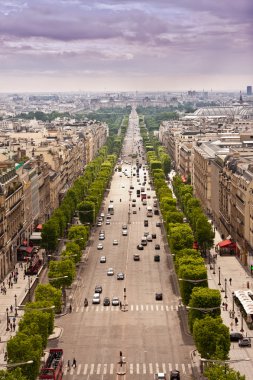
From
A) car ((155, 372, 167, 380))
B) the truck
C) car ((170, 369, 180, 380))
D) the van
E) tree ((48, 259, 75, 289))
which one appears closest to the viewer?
the truck

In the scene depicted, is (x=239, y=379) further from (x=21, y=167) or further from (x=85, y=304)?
(x=21, y=167)

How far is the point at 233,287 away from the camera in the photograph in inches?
4656

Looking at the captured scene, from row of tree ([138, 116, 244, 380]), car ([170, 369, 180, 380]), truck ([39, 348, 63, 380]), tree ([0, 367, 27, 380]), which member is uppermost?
tree ([0, 367, 27, 380])

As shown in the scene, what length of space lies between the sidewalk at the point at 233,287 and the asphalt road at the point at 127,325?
222 inches

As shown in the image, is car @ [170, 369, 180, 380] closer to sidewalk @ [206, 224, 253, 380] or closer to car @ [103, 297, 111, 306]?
sidewalk @ [206, 224, 253, 380]

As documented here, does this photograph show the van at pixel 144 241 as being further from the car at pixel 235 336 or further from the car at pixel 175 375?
the car at pixel 175 375

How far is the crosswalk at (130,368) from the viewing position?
267 feet

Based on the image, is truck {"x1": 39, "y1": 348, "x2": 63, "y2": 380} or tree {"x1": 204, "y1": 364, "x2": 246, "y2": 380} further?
truck {"x1": 39, "y1": 348, "x2": 63, "y2": 380}

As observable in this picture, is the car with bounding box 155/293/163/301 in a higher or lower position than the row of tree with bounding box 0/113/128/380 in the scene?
lower

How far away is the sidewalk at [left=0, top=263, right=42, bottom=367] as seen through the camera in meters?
95.4

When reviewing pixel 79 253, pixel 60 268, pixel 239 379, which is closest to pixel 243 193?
pixel 79 253

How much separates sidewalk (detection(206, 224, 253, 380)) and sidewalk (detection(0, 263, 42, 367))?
87.4 feet

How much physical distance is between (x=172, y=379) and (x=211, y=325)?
23.2 ft

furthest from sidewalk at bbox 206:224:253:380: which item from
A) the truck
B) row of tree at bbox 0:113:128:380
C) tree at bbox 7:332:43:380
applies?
tree at bbox 7:332:43:380
